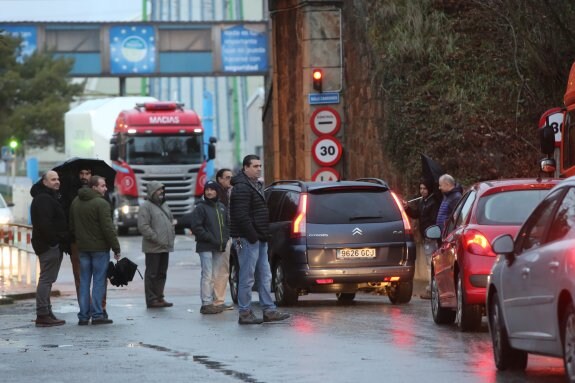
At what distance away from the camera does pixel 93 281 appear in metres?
18.9

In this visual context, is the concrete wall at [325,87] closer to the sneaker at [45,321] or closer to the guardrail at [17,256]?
the guardrail at [17,256]

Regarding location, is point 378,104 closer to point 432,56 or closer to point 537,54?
point 432,56

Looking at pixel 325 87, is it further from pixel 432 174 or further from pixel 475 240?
pixel 475 240

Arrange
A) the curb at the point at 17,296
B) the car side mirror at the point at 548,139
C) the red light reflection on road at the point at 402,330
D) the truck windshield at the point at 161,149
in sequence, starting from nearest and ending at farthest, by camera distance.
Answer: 1. the red light reflection on road at the point at 402,330
2. the car side mirror at the point at 548,139
3. the curb at the point at 17,296
4. the truck windshield at the point at 161,149

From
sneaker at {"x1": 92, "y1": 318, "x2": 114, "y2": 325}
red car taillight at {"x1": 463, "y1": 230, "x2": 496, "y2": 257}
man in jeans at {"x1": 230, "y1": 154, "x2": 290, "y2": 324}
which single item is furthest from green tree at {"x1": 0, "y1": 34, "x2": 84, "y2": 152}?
red car taillight at {"x1": 463, "y1": 230, "x2": 496, "y2": 257}

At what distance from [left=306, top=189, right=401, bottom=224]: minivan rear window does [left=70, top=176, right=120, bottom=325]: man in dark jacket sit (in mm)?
2899

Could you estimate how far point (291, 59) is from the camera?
39656 millimetres

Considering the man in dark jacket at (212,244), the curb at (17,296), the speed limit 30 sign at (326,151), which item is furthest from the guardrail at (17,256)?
the man in dark jacket at (212,244)

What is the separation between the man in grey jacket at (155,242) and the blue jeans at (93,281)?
8.20 ft

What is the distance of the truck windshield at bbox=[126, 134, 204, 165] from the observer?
4781cm

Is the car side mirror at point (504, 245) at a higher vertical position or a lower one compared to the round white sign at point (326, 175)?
higher

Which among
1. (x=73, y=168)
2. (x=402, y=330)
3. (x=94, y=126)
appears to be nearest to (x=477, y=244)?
(x=402, y=330)

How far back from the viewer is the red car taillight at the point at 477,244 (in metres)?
15.9

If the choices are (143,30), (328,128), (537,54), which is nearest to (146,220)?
(537,54)
